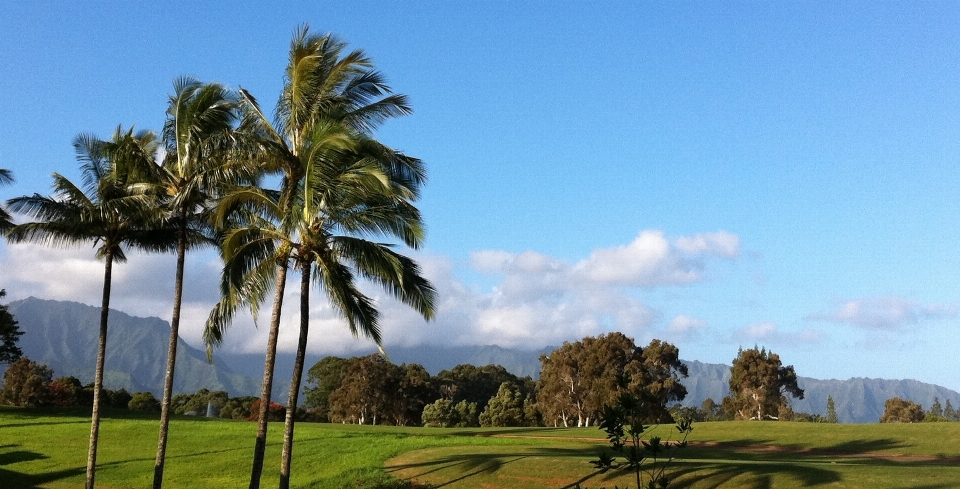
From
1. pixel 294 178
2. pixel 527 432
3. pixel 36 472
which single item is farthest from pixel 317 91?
pixel 527 432

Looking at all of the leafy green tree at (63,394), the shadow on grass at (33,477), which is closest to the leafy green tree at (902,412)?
the shadow on grass at (33,477)

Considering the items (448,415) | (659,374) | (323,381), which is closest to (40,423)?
(448,415)

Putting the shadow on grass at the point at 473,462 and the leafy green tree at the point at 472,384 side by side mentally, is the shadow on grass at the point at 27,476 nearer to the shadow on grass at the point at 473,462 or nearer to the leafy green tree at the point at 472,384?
the shadow on grass at the point at 473,462

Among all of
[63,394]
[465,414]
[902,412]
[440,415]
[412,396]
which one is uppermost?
[412,396]

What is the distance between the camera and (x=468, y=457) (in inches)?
1192

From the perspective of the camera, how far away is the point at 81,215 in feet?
91.4

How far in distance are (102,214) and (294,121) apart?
30.4ft

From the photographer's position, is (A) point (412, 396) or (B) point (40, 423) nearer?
Result: (B) point (40, 423)

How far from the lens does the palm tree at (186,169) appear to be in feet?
79.7

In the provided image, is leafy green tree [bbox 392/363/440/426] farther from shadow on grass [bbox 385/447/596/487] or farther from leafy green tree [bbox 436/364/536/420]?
shadow on grass [bbox 385/447/596/487]

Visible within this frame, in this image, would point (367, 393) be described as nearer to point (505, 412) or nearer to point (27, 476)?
point (505, 412)

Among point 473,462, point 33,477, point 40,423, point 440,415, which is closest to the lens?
point 473,462

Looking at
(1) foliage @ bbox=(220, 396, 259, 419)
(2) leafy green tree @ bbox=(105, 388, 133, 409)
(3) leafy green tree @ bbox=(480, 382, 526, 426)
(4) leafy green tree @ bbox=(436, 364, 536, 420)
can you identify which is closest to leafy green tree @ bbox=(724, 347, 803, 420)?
(3) leafy green tree @ bbox=(480, 382, 526, 426)

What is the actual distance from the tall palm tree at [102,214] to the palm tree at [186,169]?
2.43 ft
